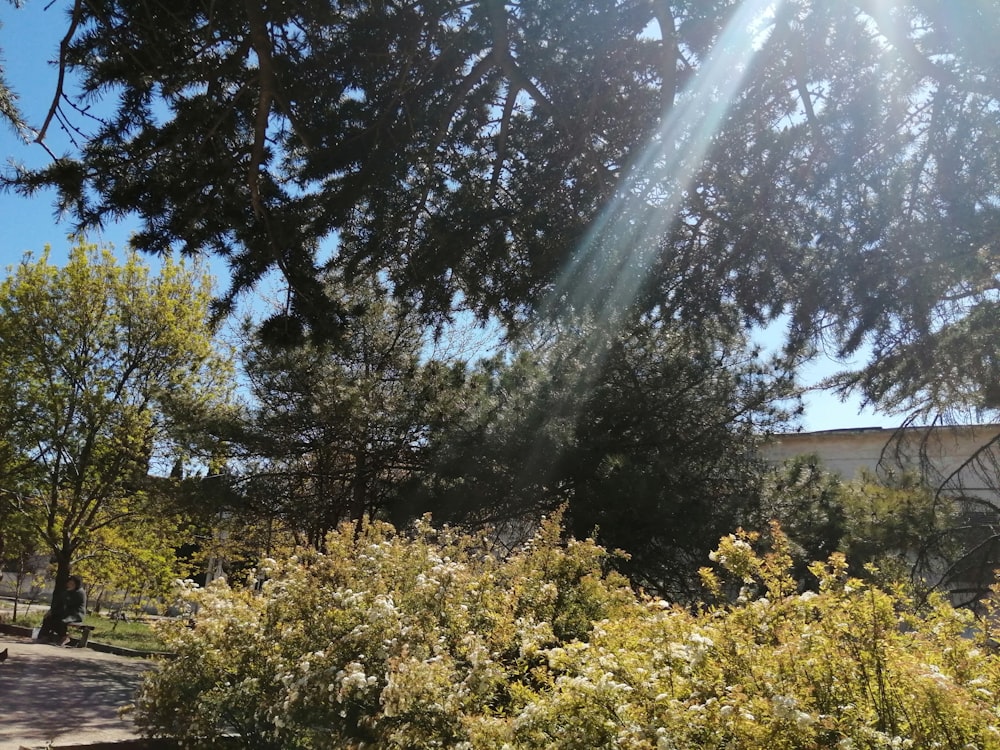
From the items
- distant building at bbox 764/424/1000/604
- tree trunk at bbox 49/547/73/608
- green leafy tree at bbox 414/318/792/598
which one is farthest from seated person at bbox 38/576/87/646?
distant building at bbox 764/424/1000/604

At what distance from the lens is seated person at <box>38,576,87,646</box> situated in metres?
16.1

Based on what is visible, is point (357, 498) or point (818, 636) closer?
point (818, 636)

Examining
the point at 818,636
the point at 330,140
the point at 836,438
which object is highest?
the point at 836,438

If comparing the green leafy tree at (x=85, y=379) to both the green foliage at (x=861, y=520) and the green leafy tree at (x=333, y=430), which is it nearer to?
the green leafy tree at (x=333, y=430)

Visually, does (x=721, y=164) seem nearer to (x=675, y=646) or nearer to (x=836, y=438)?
(x=675, y=646)

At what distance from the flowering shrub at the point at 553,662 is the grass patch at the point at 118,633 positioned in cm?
1266

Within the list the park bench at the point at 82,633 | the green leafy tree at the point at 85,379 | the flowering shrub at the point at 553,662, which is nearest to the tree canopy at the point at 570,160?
the flowering shrub at the point at 553,662

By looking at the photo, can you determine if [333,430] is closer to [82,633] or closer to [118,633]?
[82,633]

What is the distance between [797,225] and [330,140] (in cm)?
344

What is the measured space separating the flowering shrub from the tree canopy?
225 centimetres

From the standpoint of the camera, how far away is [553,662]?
9.23ft

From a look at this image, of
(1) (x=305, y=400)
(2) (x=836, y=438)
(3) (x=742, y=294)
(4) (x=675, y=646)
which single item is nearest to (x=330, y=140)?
(3) (x=742, y=294)

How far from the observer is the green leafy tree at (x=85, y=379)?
56.3 ft

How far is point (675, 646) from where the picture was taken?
100 inches
